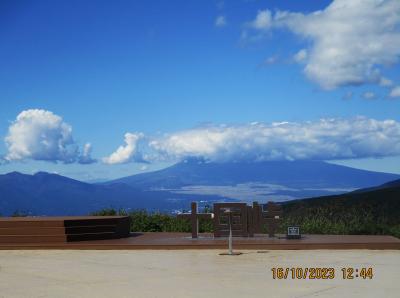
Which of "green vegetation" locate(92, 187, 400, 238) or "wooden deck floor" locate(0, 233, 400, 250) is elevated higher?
"green vegetation" locate(92, 187, 400, 238)

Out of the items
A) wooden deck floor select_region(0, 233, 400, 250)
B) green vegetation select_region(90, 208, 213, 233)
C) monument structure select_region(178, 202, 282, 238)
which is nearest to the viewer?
wooden deck floor select_region(0, 233, 400, 250)

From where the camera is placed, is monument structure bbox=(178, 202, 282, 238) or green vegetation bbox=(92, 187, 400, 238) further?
green vegetation bbox=(92, 187, 400, 238)

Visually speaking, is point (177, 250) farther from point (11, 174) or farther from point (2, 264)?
point (11, 174)

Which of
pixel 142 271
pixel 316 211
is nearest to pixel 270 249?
pixel 142 271

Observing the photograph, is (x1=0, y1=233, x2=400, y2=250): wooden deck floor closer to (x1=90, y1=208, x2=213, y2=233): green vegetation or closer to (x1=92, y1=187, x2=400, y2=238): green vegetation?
(x1=92, y1=187, x2=400, y2=238): green vegetation

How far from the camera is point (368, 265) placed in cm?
1467
